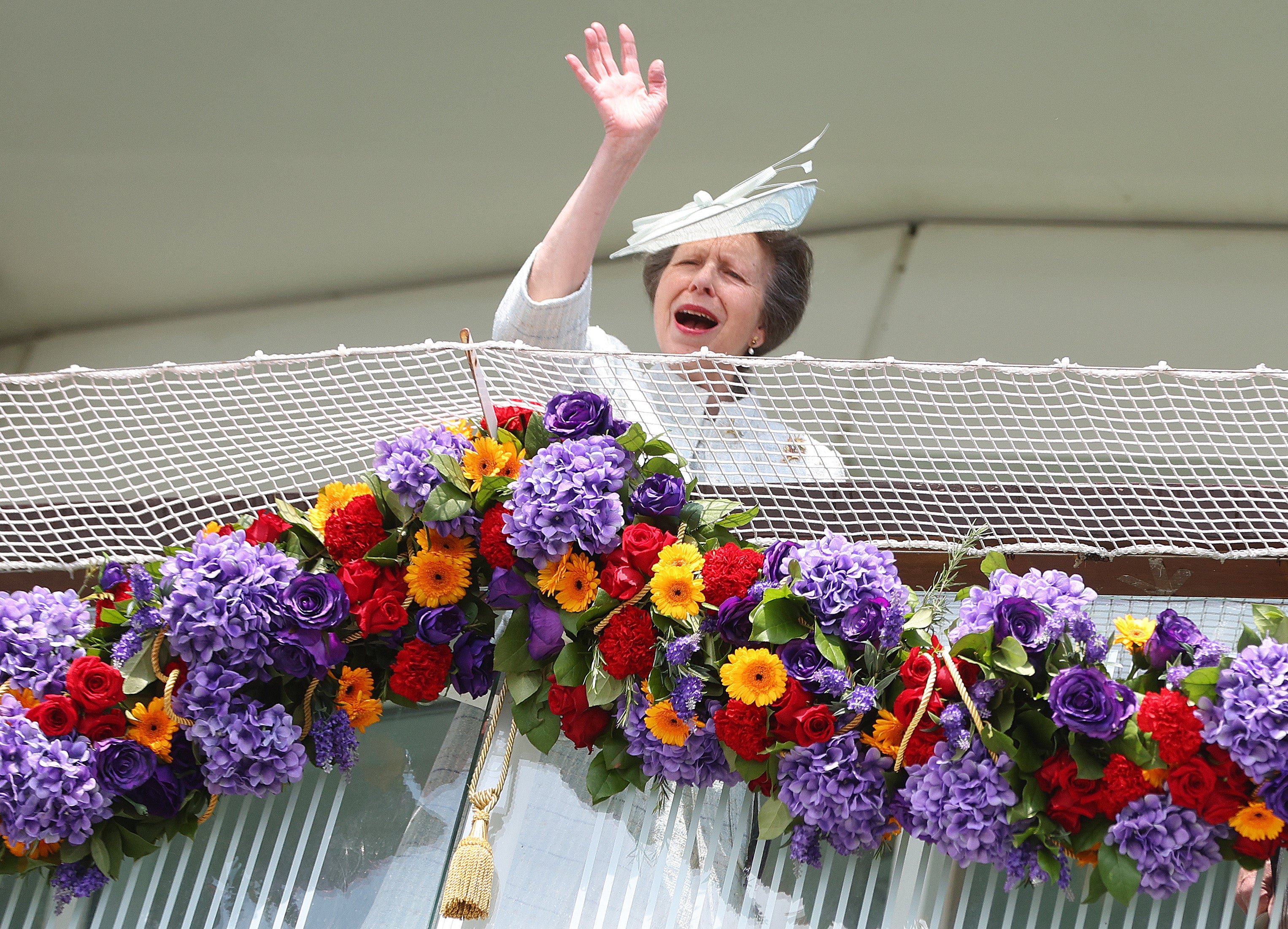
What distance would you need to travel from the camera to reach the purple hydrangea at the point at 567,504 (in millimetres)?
1390

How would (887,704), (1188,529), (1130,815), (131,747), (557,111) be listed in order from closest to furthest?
1. (1130,815)
2. (887,704)
3. (131,747)
4. (1188,529)
5. (557,111)

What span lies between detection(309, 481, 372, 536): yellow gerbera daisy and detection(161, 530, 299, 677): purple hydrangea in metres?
0.09

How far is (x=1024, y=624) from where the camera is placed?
126 cm

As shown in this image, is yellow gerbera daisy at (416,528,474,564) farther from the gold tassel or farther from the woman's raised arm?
the woman's raised arm

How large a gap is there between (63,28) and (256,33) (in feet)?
1.51

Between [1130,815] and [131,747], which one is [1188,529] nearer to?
[1130,815]

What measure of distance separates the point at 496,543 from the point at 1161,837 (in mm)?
697

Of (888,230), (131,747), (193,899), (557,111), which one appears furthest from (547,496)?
(888,230)

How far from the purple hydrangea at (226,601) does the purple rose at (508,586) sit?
21 centimetres

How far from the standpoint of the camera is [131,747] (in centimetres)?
149

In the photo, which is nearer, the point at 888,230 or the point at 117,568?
the point at 117,568

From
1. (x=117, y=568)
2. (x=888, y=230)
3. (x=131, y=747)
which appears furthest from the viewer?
(x=888, y=230)

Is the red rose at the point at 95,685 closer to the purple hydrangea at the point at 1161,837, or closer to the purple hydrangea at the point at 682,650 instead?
the purple hydrangea at the point at 682,650

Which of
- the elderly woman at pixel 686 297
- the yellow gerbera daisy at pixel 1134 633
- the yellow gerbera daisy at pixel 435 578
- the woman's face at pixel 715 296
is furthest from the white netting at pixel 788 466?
the yellow gerbera daisy at pixel 1134 633
